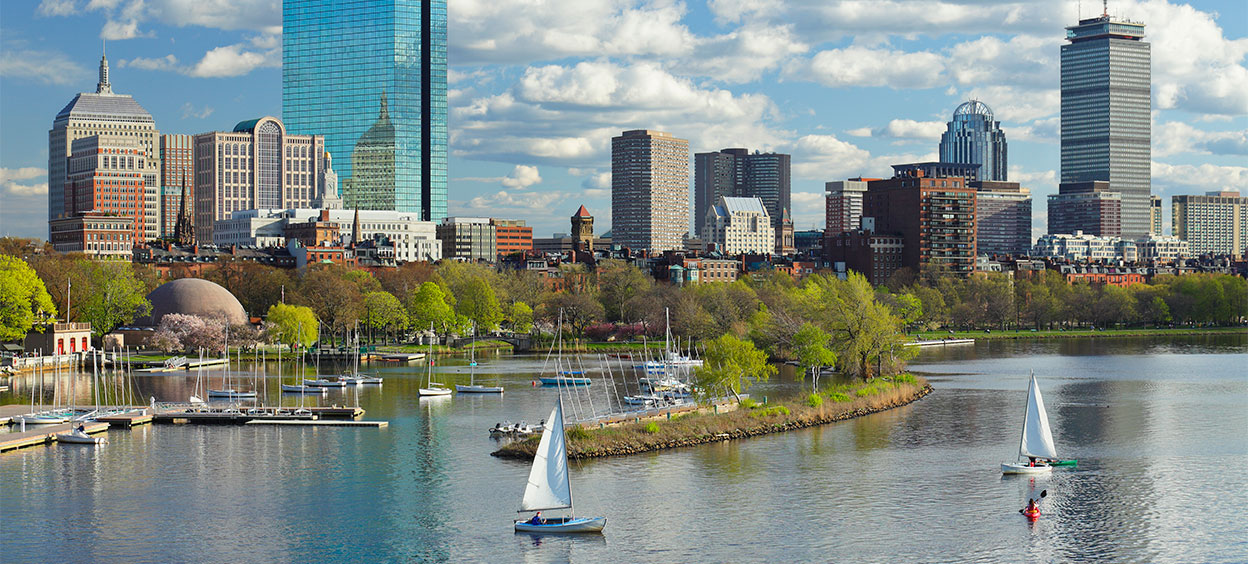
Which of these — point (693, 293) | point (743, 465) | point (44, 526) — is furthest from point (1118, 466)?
point (693, 293)

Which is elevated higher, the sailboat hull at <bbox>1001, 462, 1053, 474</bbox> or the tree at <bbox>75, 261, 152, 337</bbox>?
the tree at <bbox>75, 261, 152, 337</bbox>

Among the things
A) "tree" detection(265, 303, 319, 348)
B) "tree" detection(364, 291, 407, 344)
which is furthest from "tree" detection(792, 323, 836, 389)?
"tree" detection(364, 291, 407, 344)

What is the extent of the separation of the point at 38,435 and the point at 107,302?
230ft

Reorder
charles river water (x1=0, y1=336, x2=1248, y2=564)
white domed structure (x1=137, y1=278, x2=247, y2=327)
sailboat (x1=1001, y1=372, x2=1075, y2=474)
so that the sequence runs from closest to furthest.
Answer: charles river water (x1=0, y1=336, x2=1248, y2=564) → sailboat (x1=1001, y1=372, x2=1075, y2=474) → white domed structure (x1=137, y1=278, x2=247, y2=327)

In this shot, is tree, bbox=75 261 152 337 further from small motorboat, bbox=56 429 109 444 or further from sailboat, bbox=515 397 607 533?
sailboat, bbox=515 397 607 533

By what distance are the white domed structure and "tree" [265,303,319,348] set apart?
24.2ft

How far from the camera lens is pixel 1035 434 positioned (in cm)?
7375

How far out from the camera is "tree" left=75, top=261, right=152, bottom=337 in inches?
5802

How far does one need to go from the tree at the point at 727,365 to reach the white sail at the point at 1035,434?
71.6 ft

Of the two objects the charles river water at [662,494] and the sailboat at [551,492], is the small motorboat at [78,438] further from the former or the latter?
the sailboat at [551,492]

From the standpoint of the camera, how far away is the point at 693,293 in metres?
176

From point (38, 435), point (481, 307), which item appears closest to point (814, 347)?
point (38, 435)

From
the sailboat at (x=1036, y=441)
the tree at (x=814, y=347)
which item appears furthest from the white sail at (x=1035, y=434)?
the tree at (x=814, y=347)

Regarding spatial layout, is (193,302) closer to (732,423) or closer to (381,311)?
(381,311)
